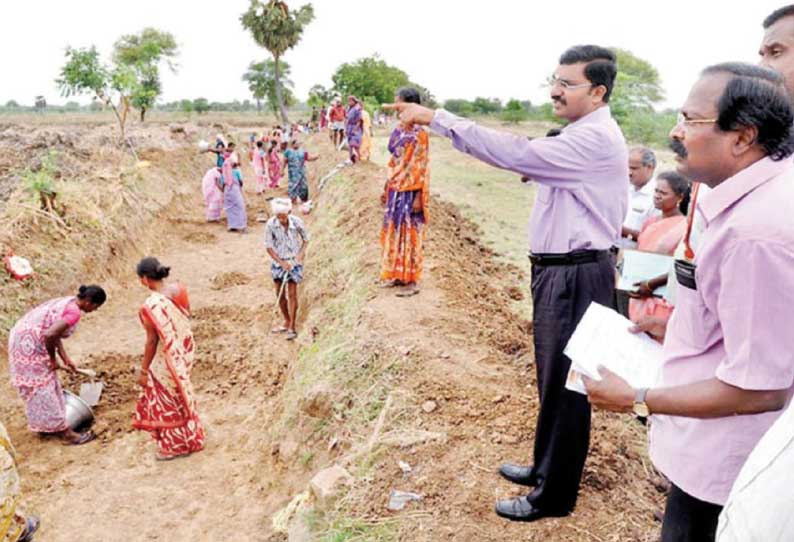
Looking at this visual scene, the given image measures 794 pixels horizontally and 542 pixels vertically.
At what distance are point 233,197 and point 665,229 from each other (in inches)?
394

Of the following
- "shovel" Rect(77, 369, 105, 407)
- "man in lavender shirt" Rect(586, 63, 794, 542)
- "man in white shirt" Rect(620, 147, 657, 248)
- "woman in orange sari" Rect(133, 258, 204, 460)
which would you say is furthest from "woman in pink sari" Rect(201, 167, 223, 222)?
"man in lavender shirt" Rect(586, 63, 794, 542)

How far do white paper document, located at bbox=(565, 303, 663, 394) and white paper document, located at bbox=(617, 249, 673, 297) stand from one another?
1.09 metres

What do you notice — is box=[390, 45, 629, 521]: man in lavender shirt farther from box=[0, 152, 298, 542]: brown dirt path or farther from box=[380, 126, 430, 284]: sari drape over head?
box=[380, 126, 430, 284]: sari drape over head

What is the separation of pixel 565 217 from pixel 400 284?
3686mm

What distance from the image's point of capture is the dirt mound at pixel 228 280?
30.1ft

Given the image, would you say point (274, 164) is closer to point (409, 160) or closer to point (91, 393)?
point (91, 393)

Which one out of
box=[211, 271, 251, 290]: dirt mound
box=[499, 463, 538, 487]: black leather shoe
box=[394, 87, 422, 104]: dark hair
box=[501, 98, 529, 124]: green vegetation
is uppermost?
box=[501, 98, 529, 124]: green vegetation

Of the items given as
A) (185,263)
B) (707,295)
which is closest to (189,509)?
(707,295)

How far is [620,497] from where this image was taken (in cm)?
261

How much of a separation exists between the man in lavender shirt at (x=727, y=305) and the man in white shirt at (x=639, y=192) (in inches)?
141

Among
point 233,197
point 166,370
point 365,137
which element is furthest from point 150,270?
point 365,137

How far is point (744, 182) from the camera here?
1224 millimetres

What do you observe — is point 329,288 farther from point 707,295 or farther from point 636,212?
point 707,295

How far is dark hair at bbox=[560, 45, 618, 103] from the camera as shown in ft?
6.79
